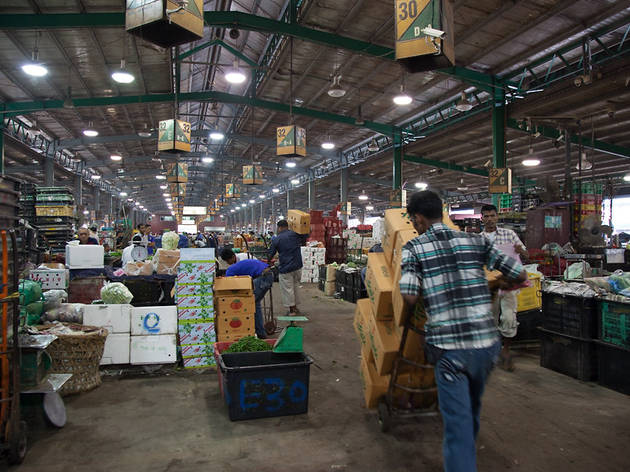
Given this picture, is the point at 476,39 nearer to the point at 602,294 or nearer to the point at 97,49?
the point at 602,294

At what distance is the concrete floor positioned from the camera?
3143 mm

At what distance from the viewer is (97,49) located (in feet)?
38.5

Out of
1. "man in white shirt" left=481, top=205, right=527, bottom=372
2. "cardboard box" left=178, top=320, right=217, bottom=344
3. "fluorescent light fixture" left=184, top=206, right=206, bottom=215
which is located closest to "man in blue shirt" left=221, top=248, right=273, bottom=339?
"cardboard box" left=178, top=320, right=217, bottom=344

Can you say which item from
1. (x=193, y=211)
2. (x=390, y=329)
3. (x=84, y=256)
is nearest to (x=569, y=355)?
(x=390, y=329)

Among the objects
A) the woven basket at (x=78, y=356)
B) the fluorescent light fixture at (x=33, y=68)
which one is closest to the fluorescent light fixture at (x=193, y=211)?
the fluorescent light fixture at (x=33, y=68)

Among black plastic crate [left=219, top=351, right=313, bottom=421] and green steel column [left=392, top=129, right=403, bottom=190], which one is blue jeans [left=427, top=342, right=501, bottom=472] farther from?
green steel column [left=392, top=129, right=403, bottom=190]

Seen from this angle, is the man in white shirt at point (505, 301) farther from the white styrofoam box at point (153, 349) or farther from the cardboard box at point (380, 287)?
the white styrofoam box at point (153, 349)

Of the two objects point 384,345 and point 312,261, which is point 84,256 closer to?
point 384,345

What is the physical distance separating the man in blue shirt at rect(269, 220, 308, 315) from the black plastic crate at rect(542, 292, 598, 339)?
474 centimetres

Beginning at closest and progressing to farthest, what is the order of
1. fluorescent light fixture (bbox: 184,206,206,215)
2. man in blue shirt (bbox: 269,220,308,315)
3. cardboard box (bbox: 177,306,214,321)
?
cardboard box (bbox: 177,306,214,321), man in blue shirt (bbox: 269,220,308,315), fluorescent light fixture (bbox: 184,206,206,215)

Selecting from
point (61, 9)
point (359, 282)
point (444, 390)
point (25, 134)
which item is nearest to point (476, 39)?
point (359, 282)

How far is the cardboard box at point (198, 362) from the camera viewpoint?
541 cm

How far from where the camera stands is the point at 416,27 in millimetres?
5055

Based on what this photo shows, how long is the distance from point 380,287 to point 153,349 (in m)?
3.42
